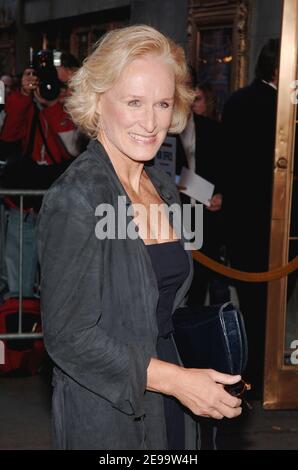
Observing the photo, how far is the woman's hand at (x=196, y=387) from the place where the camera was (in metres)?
2.57

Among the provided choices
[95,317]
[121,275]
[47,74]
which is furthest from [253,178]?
[95,317]

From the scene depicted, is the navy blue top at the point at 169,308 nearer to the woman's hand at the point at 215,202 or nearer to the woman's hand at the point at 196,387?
the woman's hand at the point at 196,387

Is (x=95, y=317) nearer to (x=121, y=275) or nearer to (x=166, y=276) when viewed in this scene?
(x=121, y=275)

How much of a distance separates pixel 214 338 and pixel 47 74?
18.8 ft

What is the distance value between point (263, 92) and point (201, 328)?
4499 millimetres

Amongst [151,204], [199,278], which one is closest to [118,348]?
[151,204]

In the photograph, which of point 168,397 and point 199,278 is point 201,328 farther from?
point 199,278

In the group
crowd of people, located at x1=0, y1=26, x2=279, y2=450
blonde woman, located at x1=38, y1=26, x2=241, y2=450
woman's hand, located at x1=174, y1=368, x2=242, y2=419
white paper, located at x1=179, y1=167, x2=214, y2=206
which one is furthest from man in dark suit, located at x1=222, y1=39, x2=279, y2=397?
woman's hand, located at x1=174, y1=368, x2=242, y2=419

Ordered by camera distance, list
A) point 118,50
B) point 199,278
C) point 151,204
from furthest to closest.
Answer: point 199,278, point 151,204, point 118,50

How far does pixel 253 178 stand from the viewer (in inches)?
277

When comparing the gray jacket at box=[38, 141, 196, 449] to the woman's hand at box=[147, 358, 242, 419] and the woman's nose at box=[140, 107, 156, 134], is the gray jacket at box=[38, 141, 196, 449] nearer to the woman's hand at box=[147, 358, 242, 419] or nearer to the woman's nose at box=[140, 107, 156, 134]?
the woman's hand at box=[147, 358, 242, 419]

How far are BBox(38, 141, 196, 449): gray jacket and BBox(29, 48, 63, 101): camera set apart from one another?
531cm

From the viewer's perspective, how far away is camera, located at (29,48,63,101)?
7973 mm

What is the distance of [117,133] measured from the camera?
2.79 m
